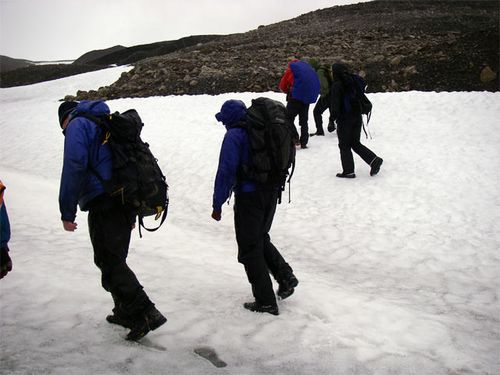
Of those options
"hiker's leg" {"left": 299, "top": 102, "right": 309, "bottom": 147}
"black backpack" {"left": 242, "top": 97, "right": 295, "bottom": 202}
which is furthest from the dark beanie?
"hiker's leg" {"left": 299, "top": 102, "right": 309, "bottom": 147}

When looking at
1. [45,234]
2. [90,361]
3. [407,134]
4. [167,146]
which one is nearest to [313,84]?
[407,134]

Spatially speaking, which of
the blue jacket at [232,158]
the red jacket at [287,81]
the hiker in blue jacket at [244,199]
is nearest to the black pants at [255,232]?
the hiker in blue jacket at [244,199]

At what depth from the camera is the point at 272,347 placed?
3.88 metres

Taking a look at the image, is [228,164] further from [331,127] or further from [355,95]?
[331,127]

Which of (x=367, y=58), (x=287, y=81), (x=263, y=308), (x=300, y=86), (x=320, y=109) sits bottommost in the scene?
(x=263, y=308)

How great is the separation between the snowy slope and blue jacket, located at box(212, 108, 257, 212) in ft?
4.48

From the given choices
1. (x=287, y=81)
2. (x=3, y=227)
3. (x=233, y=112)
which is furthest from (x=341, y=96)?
(x=3, y=227)

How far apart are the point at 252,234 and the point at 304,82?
673 cm

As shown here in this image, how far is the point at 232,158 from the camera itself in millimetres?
4055

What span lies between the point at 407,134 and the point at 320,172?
11.4ft

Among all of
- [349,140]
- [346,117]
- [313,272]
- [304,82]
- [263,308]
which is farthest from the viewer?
[304,82]

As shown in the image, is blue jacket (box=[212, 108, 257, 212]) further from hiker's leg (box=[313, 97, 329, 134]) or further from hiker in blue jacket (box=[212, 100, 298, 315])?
hiker's leg (box=[313, 97, 329, 134])

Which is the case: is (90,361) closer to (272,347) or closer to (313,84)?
(272,347)

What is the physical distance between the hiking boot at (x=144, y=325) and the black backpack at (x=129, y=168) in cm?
92
